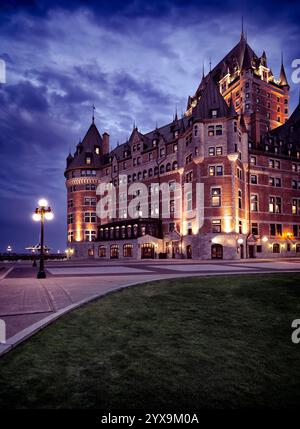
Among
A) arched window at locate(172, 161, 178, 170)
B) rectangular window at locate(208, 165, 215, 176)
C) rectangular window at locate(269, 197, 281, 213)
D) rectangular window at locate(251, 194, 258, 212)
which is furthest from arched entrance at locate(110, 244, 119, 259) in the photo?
rectangular window at locate(269, 197, 281, 213)

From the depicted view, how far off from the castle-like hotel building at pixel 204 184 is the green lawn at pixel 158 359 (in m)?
34.7

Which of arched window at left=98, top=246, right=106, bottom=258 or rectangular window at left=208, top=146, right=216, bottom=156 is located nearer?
rectangular window at left=208, top=146, right=216, bottom=156

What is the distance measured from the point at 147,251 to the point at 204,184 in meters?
15.8

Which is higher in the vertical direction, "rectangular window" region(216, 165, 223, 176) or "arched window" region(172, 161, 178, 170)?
"arched window" region(172, 161, 178, 170)

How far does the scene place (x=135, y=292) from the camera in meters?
11.1

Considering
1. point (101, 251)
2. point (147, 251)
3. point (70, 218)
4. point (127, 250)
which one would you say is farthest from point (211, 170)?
point (70, 218)

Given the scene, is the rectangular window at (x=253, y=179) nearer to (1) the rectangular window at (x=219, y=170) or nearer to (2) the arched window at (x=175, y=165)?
(1) the rectangular window at (x=219, y=170)

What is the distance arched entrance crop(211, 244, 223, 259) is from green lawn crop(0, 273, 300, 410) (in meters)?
33.3

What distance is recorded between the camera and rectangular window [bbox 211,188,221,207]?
43.3 metres

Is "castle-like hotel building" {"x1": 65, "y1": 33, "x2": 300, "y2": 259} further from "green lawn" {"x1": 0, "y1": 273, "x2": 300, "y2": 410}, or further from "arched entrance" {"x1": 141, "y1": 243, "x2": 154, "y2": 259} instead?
"green lawn" {"x1": 0, "y1": 273, "x2": 300, "y2": 410}

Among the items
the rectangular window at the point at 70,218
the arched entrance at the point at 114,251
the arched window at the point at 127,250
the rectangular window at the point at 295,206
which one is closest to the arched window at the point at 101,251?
the arched entrance at the point at 114,251

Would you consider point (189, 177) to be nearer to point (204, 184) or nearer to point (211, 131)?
point (204, 184)

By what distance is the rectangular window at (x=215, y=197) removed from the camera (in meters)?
43.3

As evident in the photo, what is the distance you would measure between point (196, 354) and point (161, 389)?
1.68 meters
